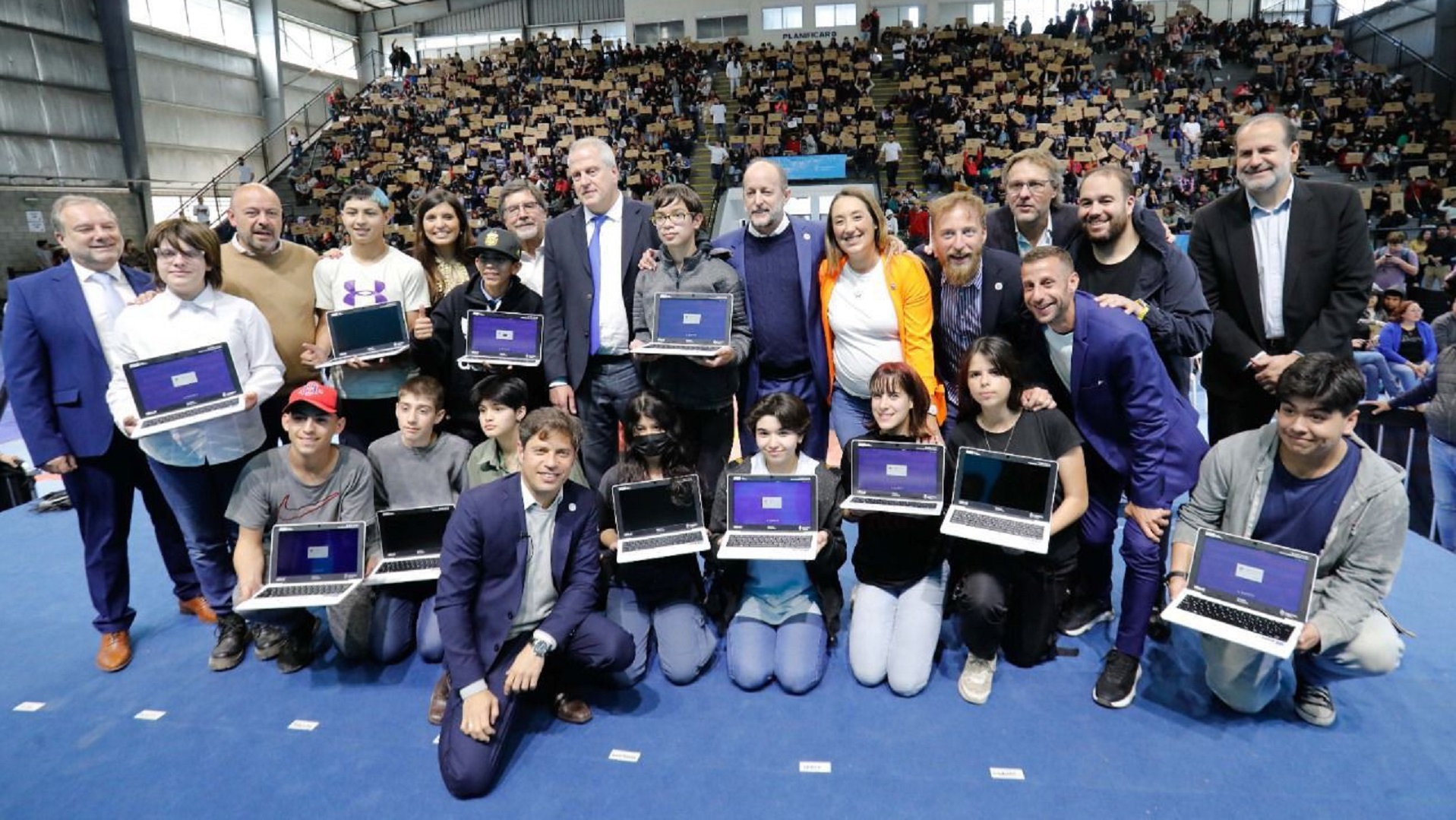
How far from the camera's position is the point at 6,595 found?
3672 millimetres

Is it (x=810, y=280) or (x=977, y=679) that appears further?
(x=810, y=280)

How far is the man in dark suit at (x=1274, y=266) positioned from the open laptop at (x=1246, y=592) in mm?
831

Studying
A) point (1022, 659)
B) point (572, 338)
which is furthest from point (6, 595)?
point (1022, 659)

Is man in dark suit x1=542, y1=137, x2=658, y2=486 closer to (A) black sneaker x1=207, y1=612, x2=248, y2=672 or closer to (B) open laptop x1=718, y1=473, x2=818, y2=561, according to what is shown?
(B) open laptop x1=718, y1=473, x2=818, y2=561

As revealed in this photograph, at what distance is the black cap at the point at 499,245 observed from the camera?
313cm

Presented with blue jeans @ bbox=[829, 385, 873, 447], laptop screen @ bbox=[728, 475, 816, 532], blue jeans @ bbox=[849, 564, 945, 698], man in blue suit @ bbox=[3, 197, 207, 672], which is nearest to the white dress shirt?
man in blue suit @ bbox=[3, 197, 207, 672]

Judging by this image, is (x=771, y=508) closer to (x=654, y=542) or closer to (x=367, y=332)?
(x=654, y=542)

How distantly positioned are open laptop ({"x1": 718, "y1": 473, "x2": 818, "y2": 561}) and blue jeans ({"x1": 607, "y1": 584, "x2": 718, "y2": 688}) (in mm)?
359

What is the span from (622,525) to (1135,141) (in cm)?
1463

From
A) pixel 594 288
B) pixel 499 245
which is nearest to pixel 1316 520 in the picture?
pixel 594 288

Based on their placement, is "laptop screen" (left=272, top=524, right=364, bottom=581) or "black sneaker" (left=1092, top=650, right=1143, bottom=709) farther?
"laptop screen" (left=272, top=524, right=364, bottom=581)

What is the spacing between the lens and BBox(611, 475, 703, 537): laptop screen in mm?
2797

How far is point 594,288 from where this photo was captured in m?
3.27

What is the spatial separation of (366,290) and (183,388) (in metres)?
0.81
